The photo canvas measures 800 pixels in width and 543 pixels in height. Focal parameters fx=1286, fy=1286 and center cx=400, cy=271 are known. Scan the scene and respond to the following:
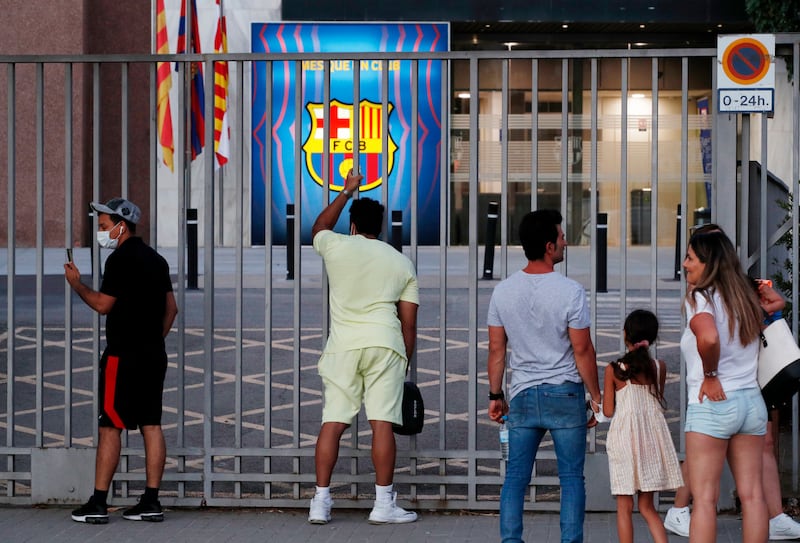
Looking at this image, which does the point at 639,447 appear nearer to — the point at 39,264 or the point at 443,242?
the point at 443,242

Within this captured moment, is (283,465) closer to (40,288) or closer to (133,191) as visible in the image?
(40,288)

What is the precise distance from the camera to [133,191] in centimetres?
2623

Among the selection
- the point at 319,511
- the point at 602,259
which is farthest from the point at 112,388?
the point at 602,259

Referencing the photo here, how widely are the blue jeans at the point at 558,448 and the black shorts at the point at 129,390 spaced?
216cm

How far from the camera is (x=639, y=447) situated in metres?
5.65

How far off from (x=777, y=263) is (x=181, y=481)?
3.86m

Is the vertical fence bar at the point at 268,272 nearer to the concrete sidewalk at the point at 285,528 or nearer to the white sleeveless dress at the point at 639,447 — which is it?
the concrete sidewalk at the point at 285,528

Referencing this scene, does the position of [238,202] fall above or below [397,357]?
above

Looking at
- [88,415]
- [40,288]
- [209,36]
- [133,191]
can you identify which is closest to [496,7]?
[209,36]

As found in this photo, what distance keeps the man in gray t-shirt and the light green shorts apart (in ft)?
3.58

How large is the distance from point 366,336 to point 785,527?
231 centimetres

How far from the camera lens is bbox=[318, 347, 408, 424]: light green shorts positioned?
22.0 feet

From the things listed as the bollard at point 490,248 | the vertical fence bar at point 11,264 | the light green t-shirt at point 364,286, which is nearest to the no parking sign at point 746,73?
the light green t-shirt at point 364,286

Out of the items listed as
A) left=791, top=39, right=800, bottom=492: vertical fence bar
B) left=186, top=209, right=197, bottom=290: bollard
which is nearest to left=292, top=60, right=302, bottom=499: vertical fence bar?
left=791, top=39, right=800, bottom=492: vertical fence bar
